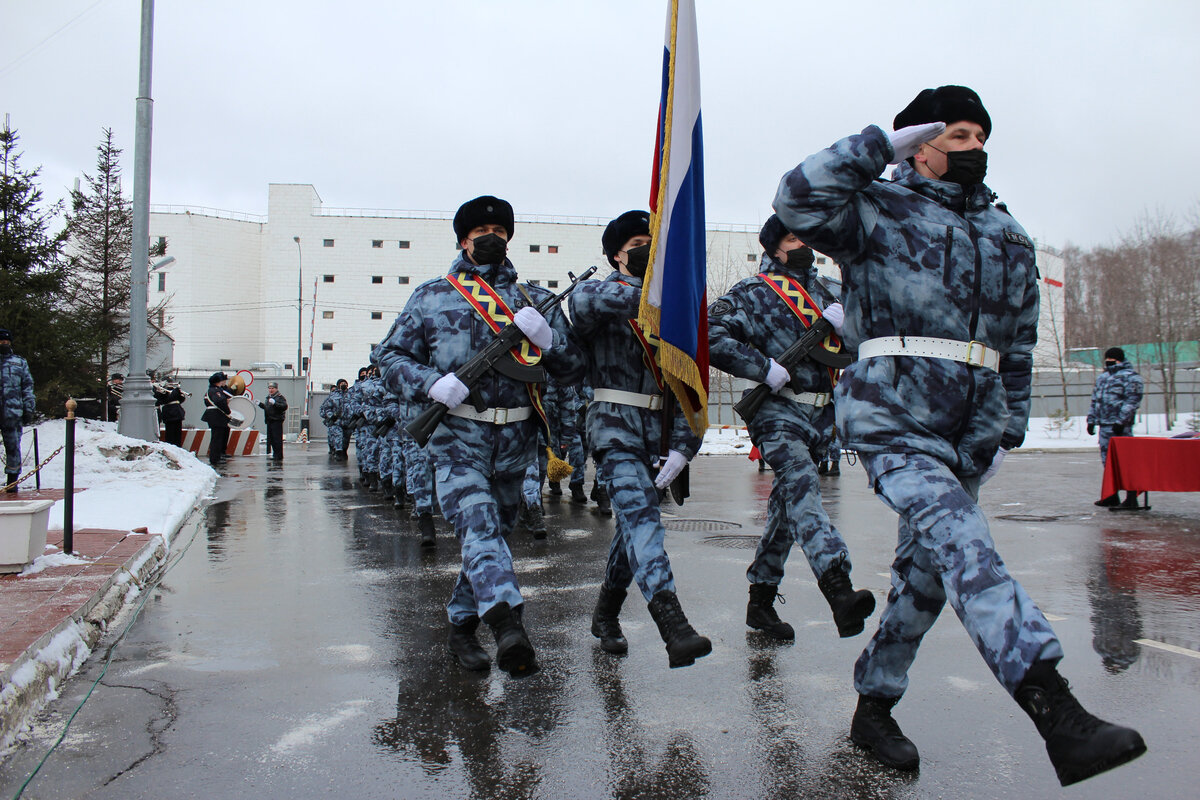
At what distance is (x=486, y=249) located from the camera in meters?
4.30

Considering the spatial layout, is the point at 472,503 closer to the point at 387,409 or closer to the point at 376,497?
the point at 387,409

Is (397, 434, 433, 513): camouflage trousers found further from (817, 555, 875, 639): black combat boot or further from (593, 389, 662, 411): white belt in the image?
(817, 555, 875, 639): black combat boot

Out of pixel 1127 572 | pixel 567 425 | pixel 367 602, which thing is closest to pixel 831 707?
pixel 367 602

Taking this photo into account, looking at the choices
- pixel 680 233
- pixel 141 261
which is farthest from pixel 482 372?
pixel 141 261

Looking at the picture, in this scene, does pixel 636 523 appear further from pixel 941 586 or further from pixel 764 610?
pixel 941 586

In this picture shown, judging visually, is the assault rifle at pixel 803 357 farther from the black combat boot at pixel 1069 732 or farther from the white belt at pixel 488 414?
the black combat boot at pixel 1069 732

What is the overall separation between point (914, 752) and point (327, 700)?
219 cm

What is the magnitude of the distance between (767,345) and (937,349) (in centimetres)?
203

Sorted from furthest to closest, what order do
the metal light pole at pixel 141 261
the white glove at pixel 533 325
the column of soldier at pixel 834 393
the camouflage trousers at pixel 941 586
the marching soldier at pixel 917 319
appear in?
1. the metal light pole at pixel 141 261
2. the white glove at pixel 533 325
3. the marching soldier at pixel 917 319
4. the column of soldier at pixel 834 393
5. the camouflage trousers at pixel 941 586

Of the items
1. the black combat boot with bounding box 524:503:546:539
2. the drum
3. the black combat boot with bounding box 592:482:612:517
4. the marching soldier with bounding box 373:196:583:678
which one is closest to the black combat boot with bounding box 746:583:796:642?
the marching soldier with bounding box 373:196:583:678

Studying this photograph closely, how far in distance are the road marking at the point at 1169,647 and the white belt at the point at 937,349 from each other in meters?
2.33

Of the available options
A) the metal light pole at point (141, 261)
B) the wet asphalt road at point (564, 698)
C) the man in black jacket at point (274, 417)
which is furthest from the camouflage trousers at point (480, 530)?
the man in black jacket at point (274, 417)

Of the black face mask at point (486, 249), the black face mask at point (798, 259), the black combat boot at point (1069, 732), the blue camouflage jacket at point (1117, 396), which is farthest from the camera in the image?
the blue camouflage jacket at point (1117, 396)

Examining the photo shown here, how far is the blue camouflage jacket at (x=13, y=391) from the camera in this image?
11.1m
